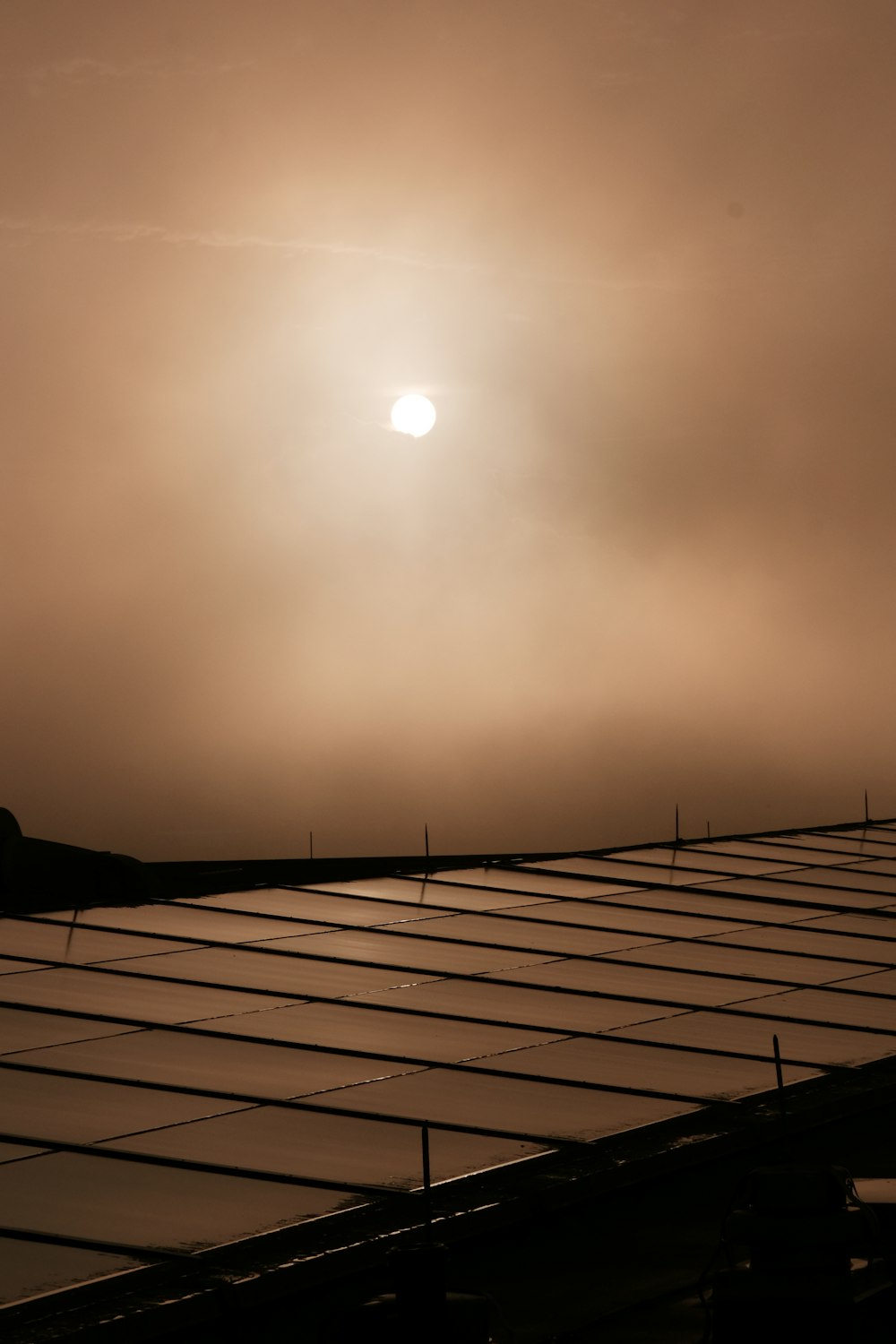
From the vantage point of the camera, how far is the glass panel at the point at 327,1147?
12086mm

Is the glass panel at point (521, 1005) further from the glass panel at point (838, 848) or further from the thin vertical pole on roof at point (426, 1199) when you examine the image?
the glass panel at point (838, 848)

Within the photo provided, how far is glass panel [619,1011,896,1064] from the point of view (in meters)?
17.5

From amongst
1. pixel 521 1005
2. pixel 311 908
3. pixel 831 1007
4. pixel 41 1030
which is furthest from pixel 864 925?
pixel 41 1030

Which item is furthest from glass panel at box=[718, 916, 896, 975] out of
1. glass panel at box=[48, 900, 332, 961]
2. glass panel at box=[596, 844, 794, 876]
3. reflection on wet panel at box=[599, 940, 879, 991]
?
glass panel at box=[596, 844, 794, 876]

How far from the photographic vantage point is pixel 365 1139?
13000mm

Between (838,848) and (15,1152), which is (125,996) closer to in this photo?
(15,1152)

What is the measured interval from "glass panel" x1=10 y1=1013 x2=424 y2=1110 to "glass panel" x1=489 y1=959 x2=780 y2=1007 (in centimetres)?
515

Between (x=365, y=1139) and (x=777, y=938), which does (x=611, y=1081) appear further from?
(x=777, y=938)

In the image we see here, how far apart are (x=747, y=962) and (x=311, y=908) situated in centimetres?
768

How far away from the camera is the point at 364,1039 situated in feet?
55.6

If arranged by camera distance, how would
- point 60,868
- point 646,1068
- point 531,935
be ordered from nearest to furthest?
point 646,1068 < point 531,935 < point 60,868

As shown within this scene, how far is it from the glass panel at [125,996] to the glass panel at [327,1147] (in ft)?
14.9

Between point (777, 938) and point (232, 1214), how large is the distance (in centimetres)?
1670

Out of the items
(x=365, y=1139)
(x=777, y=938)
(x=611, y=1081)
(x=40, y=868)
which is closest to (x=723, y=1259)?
(x=365, y=1139)
